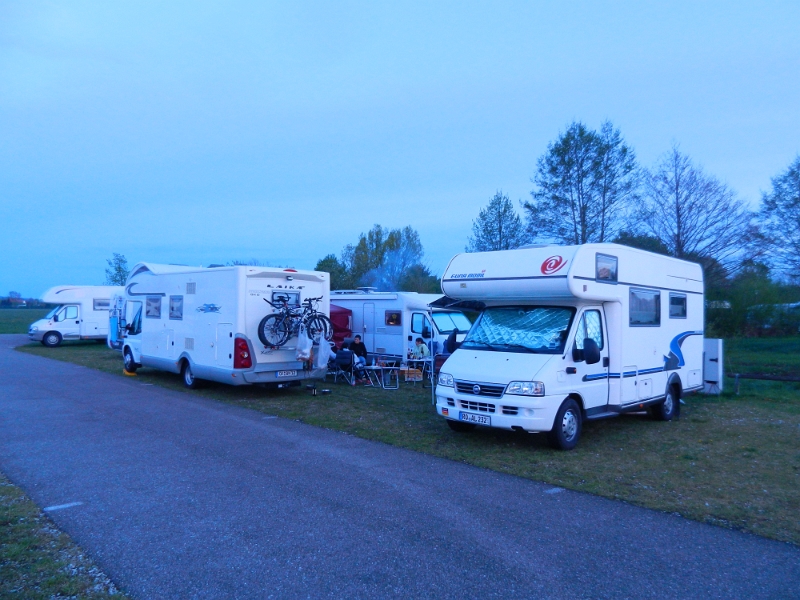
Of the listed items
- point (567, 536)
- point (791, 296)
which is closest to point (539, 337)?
point (567, 536)

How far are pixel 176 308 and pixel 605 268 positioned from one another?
10.8 meters

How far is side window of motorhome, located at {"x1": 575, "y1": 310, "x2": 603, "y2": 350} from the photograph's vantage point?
9.39m

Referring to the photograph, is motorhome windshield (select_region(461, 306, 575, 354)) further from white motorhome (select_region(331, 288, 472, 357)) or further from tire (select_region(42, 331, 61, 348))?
tire (select_region(42, 331, 61, 348))

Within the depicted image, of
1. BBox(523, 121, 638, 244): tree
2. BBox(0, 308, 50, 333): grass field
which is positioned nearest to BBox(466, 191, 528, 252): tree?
BBox(523, 121, 638, 244): tree

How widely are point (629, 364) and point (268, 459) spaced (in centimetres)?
567

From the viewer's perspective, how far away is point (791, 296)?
26.1 m

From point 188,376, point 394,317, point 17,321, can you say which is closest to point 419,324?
point 394,317

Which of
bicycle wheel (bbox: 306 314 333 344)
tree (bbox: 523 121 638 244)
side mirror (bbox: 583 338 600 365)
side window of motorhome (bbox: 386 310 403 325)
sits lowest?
side mirror (bbox: 583 338 600 365)

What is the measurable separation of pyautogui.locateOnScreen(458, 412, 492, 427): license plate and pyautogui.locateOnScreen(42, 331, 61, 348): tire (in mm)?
28175

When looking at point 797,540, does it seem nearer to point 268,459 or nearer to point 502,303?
point 502,303

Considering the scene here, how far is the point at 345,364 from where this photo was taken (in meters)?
16.4

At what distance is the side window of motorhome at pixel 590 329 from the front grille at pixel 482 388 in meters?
1.39

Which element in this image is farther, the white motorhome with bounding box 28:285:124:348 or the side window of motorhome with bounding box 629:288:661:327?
the white motorhome with bounding box 28:285:124:348

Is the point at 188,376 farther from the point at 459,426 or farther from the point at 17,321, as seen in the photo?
the point at 17,321
